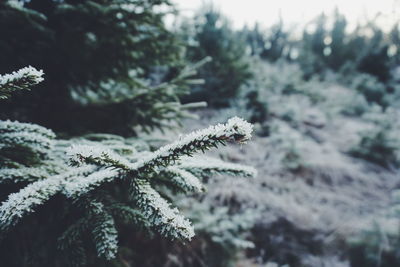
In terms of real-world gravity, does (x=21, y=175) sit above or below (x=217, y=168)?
above

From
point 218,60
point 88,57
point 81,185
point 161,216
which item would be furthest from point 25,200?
point 218,60

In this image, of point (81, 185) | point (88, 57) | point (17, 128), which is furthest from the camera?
point (88, 57)

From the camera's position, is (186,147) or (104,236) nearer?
(186,147)

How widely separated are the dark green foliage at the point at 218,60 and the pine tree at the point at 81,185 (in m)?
6.47

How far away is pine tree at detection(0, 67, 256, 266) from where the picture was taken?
63 centimetres

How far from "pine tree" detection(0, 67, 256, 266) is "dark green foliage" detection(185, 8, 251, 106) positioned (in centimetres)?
647

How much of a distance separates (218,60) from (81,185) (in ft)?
24.7

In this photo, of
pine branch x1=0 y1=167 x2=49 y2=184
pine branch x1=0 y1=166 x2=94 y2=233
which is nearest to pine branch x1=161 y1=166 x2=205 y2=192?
pine branch x1=0 y1=166 x2=94 y2=233

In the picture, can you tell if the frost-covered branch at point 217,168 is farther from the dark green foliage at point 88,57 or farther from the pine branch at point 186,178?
the dark green foliage at point 88,57

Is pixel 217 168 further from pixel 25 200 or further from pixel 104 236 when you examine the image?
pixel 25 200

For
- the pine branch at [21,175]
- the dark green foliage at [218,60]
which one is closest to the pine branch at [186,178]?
the pine branch at [21,175]

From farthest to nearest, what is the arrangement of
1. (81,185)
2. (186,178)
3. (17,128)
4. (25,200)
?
(17,128)
(186,178)
(81,185)
(25,200)

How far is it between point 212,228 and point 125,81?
6.61ft

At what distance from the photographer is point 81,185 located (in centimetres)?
86
